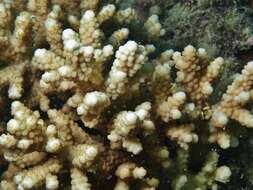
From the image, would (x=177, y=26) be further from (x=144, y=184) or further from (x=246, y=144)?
(x=144, y=184)

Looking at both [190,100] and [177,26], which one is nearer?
[190,100]

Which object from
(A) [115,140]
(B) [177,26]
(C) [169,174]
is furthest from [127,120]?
(B) [177,26]

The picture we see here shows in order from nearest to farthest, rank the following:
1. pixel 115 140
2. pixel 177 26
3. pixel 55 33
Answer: pixel 115 140
pixel 55 33
pixel 177 26

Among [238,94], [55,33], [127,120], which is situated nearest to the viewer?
[127,120]

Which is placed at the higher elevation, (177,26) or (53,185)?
(177,26)

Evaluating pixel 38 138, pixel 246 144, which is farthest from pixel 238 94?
pixel 38 138

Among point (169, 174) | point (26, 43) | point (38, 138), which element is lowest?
point (169, 174)

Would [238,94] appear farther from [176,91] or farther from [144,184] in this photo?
[144,184]
